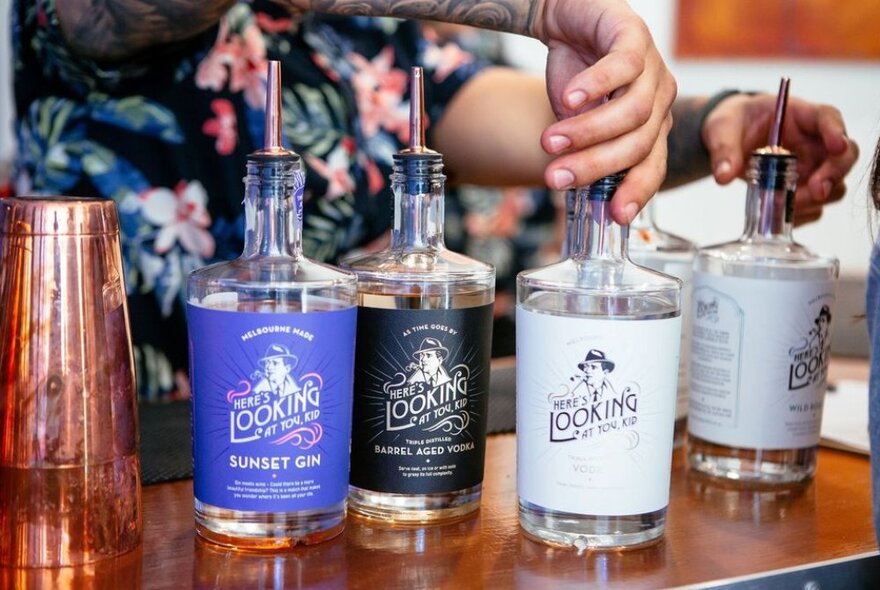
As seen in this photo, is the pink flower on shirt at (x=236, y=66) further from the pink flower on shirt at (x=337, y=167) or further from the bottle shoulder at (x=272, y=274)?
the bottle shoulder at (x=272, y=274)

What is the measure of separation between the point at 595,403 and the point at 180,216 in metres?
0.77

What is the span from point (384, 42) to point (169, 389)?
0.57 m

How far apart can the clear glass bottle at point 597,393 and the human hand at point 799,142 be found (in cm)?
40

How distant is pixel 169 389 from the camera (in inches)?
54.3

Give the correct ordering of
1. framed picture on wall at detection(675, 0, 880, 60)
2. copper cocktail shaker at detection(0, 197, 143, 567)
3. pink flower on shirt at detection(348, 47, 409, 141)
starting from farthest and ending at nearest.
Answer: framed picture on wall at detection(675, 0, 880, 60) < pink flower on shirt at detection(348, 47, 409, 141) < copper cocktail shaker at detection(0, 197, 143, 567)

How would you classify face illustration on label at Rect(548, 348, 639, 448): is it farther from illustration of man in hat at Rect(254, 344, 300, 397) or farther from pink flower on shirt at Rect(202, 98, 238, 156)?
pink flower on shirt at Rect(202, 98, 238, 156)

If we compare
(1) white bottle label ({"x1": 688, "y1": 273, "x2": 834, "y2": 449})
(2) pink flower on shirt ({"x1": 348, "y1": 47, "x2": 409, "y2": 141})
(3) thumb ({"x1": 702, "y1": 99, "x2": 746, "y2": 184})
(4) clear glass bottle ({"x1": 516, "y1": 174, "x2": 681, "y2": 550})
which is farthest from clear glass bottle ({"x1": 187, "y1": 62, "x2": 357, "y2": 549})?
(2) pink flower on shirt ({"x1": 348, "y1": 47, "x2": 409, "y2": 141})

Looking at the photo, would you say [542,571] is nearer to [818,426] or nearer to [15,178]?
[818,426]

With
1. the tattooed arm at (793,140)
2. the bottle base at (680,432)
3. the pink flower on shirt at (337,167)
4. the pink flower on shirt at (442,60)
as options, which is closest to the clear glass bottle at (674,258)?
the bottle base at (680,432)

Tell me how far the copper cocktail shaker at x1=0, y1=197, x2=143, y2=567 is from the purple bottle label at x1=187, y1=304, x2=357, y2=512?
0.06m

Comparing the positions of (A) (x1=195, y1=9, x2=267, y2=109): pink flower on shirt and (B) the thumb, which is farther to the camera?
(A) (x1=195, y1=9, x2=267, y2=109): pink flower on shirt

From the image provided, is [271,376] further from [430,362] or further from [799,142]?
[799,142]

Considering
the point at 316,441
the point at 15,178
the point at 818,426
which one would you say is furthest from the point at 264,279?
the point at 15,178

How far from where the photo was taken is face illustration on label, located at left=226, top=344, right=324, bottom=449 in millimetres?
656
